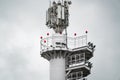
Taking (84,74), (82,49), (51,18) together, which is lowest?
(84,74)

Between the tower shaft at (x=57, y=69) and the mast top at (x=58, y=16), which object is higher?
the mast top at (x=58, y=16)

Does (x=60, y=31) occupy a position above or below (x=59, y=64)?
above

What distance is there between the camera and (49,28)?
266 feet

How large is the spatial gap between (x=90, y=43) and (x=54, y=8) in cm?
1004

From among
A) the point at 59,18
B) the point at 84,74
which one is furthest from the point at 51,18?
the point at 84,74

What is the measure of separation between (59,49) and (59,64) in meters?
2.77

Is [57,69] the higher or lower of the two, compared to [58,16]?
lower

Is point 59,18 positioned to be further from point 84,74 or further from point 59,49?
point 84,74

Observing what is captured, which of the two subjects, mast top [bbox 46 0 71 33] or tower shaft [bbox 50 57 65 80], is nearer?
tower shaft [bbox 50 57 65 80]

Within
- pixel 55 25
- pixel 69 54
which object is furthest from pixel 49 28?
pixel 69 54

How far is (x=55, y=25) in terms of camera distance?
262 feet

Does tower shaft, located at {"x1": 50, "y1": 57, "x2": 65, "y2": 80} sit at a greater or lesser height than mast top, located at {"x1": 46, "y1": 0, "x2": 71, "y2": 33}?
lesser

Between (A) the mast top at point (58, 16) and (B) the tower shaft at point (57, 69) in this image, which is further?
(A) the mast top at point (58, 16)

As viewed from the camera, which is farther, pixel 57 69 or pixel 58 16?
pixel 58 16
